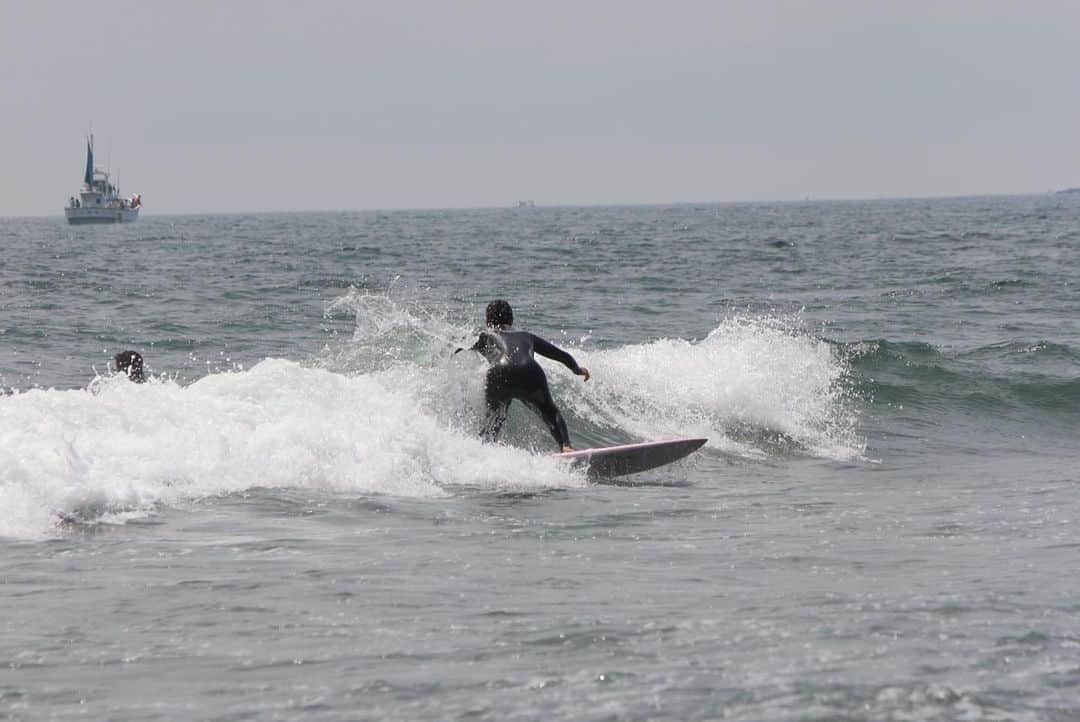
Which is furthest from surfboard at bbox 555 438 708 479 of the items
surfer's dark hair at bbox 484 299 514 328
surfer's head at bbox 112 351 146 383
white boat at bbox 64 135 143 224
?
white boat at bbox 64 135 143 224

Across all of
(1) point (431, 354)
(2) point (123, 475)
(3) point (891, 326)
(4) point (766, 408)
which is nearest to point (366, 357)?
(1) point (431, 354)

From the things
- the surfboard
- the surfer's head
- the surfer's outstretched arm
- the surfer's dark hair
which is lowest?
the surfboard

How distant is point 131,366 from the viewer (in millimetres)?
12930

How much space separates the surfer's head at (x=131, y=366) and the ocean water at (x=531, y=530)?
1.15 feet

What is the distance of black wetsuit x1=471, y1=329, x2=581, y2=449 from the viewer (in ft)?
43.5

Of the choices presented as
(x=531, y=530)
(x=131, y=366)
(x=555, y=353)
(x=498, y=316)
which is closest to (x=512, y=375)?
(x=555, y=353)

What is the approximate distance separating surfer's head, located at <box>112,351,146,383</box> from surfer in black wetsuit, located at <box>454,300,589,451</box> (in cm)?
322

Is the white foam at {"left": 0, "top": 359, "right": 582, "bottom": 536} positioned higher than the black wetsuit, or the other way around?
the black wetsuit

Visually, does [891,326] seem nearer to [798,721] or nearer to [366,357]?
[366,357]

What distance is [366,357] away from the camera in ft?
58.7

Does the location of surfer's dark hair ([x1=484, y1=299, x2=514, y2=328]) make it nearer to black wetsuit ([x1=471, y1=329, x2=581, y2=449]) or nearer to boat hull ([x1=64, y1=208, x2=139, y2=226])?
black wetsuit ([x1=471, y1=329, x2=581, y2=449])

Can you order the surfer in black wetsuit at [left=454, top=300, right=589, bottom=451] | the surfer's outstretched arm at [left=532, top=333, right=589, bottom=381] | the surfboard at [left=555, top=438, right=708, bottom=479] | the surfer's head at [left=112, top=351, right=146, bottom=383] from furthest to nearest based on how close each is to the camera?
the surfer's outstretched arm at [left=532, top=333, right=589, bottom=381] < the surfer in black wetsuit at [left=454, top=300, right=589, bottom=451] < the surfer's head at [left=112, top=351, right=146, bottom=383] < the surfboard at [left=555, top=438, right=708, bottom=479]

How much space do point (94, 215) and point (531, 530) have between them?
11994cm

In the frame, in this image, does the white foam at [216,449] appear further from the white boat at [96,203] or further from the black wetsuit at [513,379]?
the white boat at [96,203]
